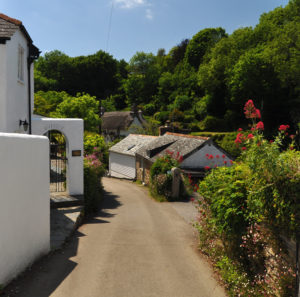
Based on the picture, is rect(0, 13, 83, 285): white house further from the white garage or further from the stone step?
the white garage

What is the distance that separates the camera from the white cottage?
10164 millimetres

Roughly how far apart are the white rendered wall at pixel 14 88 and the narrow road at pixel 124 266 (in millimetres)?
4460

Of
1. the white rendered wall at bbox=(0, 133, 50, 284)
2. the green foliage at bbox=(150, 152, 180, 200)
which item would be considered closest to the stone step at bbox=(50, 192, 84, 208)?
Answer: the white rendered wall at bbox=(0, 133, 50, 284)

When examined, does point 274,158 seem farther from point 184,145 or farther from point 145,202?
point 184,145

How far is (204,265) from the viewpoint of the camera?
26.5 ft

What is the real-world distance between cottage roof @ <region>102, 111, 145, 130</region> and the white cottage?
121 feet

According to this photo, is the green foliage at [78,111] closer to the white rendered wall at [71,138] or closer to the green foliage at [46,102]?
the green foliage at [46,102]

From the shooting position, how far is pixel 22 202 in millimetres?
6543

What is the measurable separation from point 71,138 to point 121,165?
2146 centimetres

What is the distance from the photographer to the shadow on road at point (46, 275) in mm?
5966

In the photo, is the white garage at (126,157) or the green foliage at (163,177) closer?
the green foliage at (163,177)

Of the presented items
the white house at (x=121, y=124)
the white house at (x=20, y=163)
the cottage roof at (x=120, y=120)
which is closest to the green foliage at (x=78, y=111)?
the white house at (x=121, y=124)

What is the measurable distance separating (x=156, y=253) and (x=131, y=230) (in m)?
2.76

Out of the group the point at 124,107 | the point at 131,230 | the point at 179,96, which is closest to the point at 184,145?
the point at 131,230
